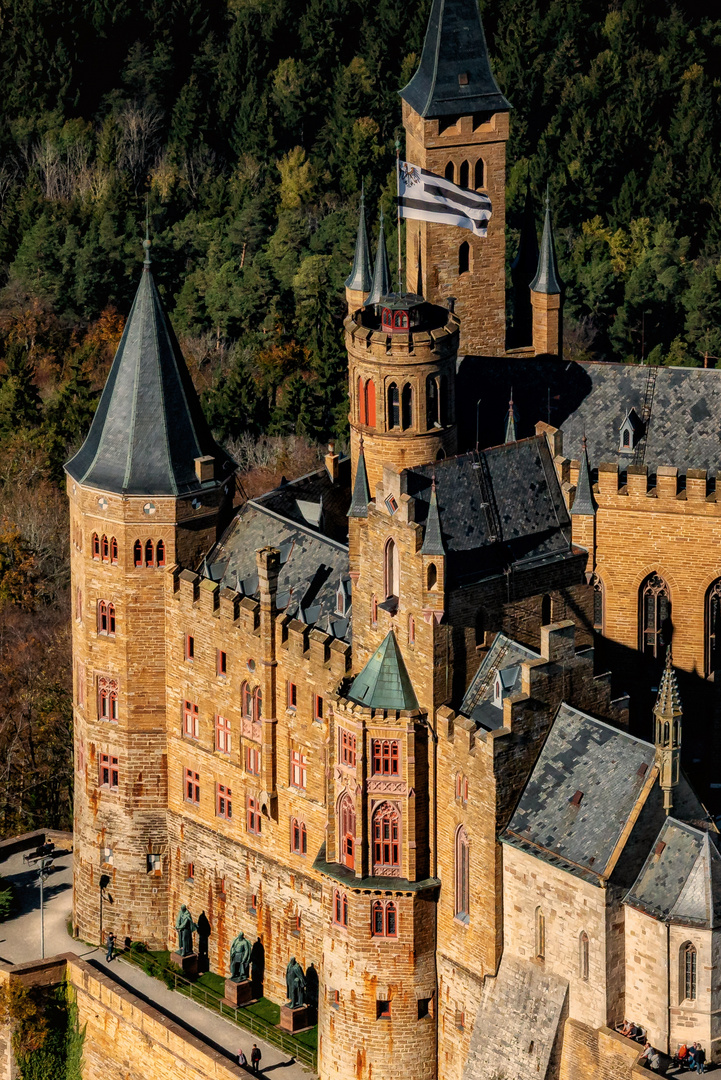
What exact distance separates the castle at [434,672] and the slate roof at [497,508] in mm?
120

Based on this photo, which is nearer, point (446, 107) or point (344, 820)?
point (344, 820)

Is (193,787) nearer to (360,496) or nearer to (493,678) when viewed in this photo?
(360,496)

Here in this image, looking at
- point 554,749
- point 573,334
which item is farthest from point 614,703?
point 573,334

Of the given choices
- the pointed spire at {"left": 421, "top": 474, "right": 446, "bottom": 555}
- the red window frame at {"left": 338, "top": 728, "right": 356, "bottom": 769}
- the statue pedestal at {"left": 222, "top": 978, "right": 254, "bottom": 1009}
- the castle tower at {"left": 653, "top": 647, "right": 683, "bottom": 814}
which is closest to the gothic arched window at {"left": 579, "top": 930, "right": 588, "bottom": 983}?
the castle tower at {"left": 653, "top": 647, "right": 683, "bottom": 814}

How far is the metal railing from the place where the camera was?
4574 inches

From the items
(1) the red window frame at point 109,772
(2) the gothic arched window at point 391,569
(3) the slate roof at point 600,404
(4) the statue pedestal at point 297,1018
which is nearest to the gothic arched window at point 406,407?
(3) the slate roof at point 600,404

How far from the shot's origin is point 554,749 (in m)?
105

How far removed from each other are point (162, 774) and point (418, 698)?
19.2 meters

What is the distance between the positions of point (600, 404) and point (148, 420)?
17045mm

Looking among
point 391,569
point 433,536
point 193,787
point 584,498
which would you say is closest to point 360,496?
point 391,569

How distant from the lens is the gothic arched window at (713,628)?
118m

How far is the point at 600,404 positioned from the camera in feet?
396

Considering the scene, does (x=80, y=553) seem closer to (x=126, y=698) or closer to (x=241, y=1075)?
(x=126, y=698)

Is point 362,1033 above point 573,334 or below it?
below
